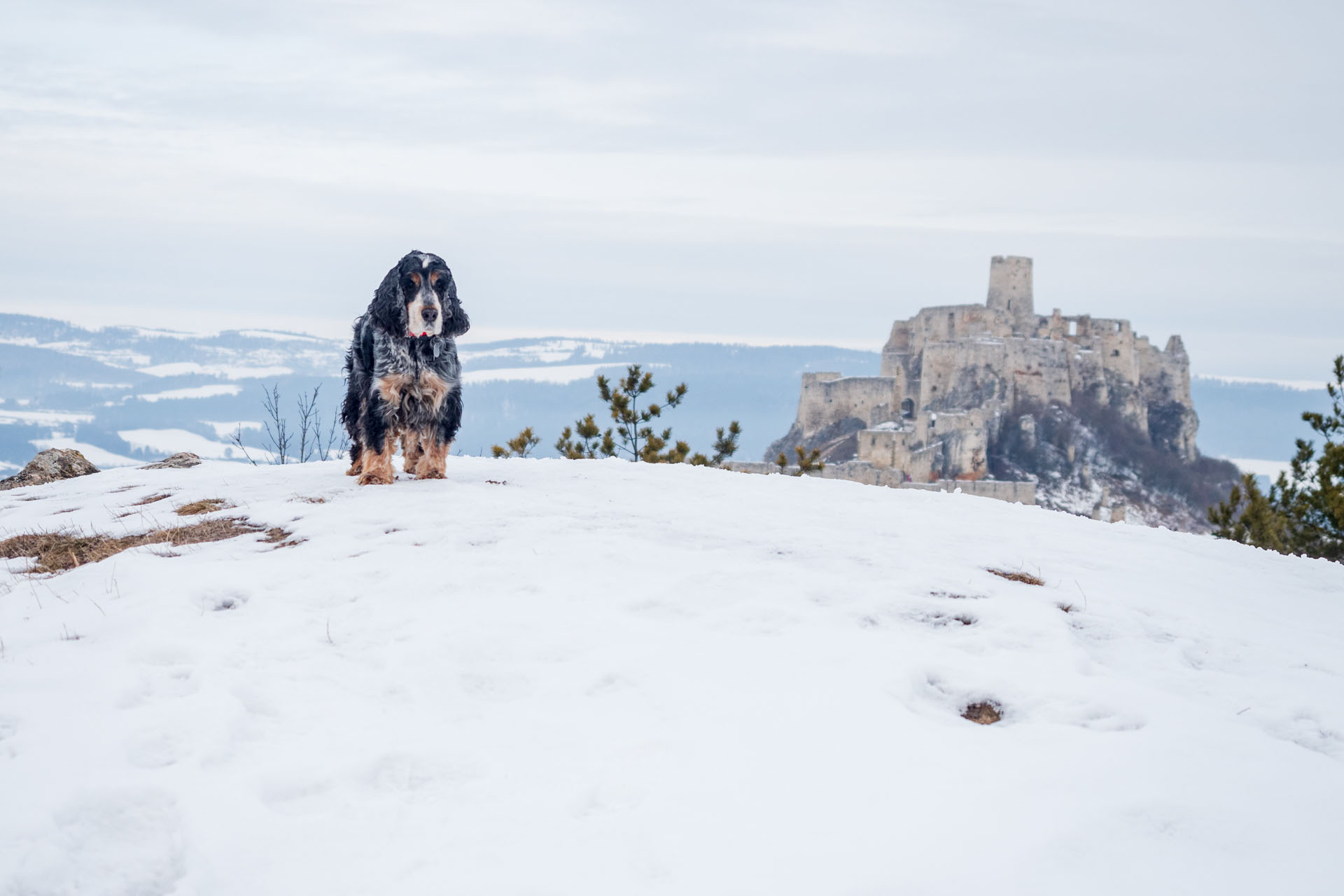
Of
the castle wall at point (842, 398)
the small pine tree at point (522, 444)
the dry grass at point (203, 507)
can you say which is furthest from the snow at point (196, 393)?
the dry grass at point (203, 507)

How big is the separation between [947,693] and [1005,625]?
2.65ft

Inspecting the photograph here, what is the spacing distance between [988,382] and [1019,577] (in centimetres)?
5773

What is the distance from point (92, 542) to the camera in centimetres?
588

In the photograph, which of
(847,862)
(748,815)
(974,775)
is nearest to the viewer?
(847,862)

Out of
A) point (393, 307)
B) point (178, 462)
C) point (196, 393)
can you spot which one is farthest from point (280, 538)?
point (196, 393)

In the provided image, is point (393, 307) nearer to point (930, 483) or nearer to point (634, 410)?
point (634, 410)

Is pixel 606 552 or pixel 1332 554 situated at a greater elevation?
pixel 606 552

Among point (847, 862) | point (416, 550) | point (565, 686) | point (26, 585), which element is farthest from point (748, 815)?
point (26, 585)

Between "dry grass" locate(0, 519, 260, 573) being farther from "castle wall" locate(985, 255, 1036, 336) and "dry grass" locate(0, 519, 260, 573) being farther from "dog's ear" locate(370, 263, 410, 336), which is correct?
"castle wall" locate(985, 255, 1036, 336)

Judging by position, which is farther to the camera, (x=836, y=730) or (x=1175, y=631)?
(x=1175, y=631)

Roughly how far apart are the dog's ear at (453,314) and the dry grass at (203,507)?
1.93 m

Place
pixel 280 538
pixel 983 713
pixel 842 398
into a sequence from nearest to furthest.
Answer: pixel 983 713, pixel 280 538, pixel 842 398

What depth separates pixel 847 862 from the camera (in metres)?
2.59

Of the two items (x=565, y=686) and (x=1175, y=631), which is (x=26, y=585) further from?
(x=1175, y=631)
